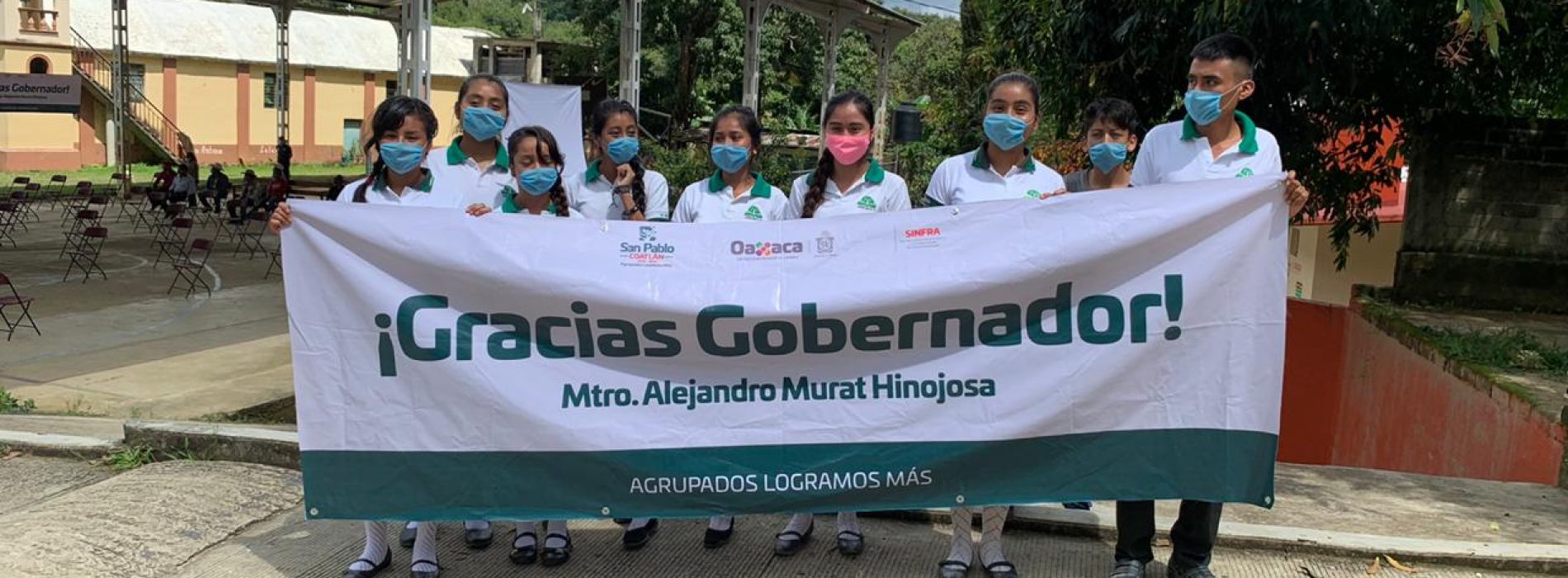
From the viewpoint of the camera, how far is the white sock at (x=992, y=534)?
3.79 metres

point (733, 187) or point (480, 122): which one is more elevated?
point (480, 122)

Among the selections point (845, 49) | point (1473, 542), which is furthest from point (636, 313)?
point (845, 49)

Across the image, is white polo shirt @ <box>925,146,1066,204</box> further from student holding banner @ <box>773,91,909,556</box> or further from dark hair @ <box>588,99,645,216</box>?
dark hair @ <box>588,99,645,216</box>

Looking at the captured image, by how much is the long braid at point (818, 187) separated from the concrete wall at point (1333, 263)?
8014 millimetres

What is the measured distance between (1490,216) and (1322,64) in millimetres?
2872

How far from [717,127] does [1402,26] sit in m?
5.17

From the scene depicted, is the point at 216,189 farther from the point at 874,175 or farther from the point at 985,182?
the point at 985,182

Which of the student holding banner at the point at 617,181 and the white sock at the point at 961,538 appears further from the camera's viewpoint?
the student holding banner at the point at 617,181

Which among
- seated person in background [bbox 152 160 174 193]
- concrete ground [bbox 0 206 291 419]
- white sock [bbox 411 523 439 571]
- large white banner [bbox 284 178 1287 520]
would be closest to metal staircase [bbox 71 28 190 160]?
seated person in background [bbox 152 160 174 193]

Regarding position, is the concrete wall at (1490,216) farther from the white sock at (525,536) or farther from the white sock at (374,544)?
the white sock at (374,544)

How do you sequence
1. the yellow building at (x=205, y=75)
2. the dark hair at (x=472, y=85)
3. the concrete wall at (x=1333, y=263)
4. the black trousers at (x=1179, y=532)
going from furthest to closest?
the yellow building at (x=205, y=75) → the concrete wall at (x=1333, y=263) → the dark hair at (x=472, y=85) → the black trousers at (x=1179, y=532)

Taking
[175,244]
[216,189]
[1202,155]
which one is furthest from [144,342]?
[216,189]

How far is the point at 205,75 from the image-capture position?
1373 inches

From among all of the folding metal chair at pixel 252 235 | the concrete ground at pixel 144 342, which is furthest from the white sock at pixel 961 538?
the folding metal chair at pixel 252 235
